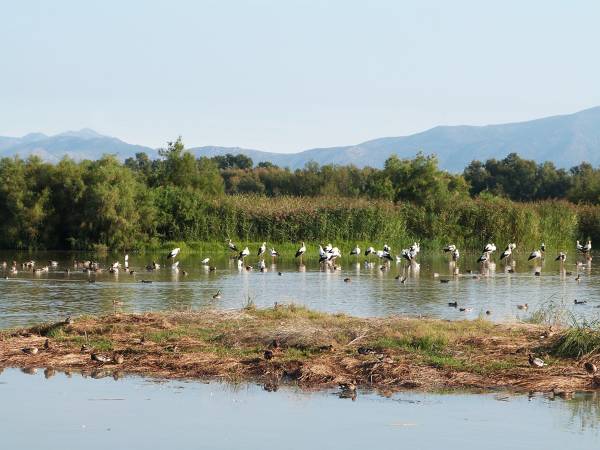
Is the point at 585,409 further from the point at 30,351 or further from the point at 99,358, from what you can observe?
the point at 30,351

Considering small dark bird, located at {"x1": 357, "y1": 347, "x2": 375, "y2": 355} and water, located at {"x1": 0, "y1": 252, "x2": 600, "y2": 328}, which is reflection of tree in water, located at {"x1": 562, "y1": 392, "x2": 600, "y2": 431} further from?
water, located at {"x1": 0, "y1": 252, "x2": 600, "y2": 328}

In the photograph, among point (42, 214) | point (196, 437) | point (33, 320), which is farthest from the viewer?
point (42, 214)

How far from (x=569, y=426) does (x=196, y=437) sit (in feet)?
14.9

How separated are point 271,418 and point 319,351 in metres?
2.97

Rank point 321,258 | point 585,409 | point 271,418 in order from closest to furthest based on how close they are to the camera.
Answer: point 271,418 → point 585,409 → point 321,258

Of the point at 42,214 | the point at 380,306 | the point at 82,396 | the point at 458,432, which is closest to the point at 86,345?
the point at 82,396

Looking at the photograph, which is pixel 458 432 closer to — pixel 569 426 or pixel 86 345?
pixel 569 426

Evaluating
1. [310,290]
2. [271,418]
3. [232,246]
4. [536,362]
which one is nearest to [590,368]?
[536,362]

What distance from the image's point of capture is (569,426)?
489 inches

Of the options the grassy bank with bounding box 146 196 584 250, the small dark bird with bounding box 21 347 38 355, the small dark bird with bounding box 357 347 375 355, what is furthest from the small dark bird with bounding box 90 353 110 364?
the grassy bank with bounding box 146 196 584 250

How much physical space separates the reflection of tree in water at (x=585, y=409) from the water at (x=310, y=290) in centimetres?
702

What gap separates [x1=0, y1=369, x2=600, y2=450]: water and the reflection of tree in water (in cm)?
1

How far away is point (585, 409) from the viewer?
514 inches

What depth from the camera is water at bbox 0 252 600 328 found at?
23.7 m
